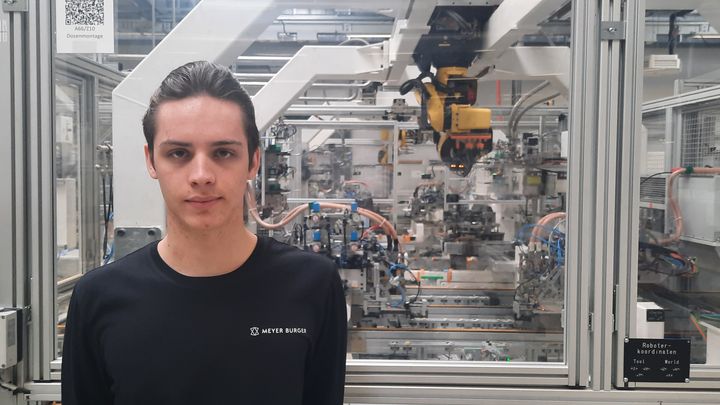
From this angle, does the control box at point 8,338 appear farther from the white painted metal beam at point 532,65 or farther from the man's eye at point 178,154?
the white painted metal beam at point 532,65

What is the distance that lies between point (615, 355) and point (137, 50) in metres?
1.76

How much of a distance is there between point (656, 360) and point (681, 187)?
0.71 meters

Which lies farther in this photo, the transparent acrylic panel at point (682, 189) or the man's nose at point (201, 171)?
the transparent acrylic panel at point (682, 189)

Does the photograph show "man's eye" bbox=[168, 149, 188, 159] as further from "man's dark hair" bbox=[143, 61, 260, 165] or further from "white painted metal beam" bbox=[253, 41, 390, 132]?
"white painted metal beam" bbox=[253, 41, 390, 132]

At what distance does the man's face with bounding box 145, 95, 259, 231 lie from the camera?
1054mm

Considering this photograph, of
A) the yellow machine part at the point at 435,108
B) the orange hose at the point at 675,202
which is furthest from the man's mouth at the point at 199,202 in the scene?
the yellow machine part at the point at 435,108

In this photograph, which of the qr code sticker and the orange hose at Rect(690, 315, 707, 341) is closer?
the qr code sticker

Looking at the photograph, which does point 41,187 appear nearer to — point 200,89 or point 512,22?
point 200,89

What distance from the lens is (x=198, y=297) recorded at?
113 cm

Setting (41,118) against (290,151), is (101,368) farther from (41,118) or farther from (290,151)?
(290,151)

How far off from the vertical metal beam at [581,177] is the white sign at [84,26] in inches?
54.5

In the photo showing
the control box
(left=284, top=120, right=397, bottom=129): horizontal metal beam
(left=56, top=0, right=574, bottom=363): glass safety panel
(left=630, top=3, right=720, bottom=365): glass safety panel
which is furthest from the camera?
(left=284, top=120, right=397, bottom=129): horizontal metal beam

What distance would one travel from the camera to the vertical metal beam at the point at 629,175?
1370mm

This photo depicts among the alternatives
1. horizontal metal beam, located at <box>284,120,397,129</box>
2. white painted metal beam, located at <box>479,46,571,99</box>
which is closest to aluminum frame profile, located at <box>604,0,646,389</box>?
white painted metal beam, located at <box>479,46,571,99</box>
